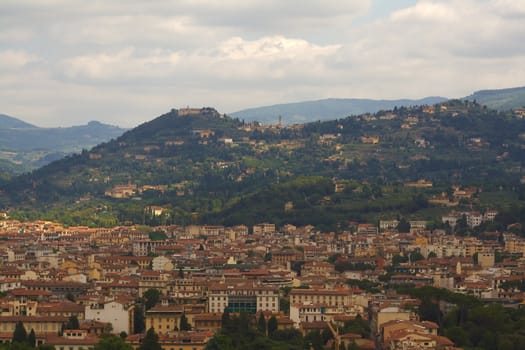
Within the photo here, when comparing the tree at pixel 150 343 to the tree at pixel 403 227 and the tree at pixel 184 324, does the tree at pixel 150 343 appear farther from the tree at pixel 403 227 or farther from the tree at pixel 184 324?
the tree at pixel 403 227

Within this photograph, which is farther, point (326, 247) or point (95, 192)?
point (95, 192)

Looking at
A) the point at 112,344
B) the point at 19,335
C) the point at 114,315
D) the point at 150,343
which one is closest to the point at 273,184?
the point at 114,315

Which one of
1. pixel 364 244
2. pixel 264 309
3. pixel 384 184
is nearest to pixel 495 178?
pixel 384 184

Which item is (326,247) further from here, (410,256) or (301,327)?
(301,327)

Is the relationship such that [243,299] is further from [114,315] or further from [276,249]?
[276,249]

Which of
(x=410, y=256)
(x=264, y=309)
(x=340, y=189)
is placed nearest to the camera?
(x=264, y=309)

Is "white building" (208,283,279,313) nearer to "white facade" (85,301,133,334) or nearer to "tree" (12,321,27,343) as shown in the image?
"white facade" (85,301,133,334)

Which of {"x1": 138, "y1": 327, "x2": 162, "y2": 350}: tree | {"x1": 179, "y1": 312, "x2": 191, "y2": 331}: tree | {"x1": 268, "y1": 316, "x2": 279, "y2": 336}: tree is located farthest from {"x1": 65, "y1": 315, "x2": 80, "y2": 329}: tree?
{"x1": 268, "y1": 316, "x2": 279, "y2": 336}: tree

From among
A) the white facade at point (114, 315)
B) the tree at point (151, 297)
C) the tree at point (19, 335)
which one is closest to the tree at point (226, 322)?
the white facade at point (114, 315)

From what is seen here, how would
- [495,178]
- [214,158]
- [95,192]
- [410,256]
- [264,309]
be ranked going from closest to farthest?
[264,309] → [410,256] → [495,178] → [95,192] → [214,158]
